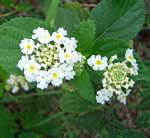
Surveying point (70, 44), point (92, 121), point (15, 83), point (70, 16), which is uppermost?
point (70, 16)

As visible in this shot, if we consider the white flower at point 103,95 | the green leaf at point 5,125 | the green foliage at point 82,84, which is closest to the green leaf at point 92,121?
the green foliage at point 82,84

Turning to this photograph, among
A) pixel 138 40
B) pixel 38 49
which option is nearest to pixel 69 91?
pixel 38 49

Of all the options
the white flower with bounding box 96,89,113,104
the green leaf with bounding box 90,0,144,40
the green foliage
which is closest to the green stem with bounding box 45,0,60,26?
the green foliage

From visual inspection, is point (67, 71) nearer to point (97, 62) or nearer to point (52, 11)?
point (97, 62)

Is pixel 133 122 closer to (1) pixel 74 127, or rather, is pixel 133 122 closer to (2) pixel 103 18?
(1) pixel 74 127

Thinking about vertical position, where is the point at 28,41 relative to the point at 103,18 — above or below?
below

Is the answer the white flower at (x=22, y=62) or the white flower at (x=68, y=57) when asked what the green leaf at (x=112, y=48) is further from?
the white flower at (x=22, y=62)

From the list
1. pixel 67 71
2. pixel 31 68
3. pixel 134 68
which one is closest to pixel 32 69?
pixel 31 68
